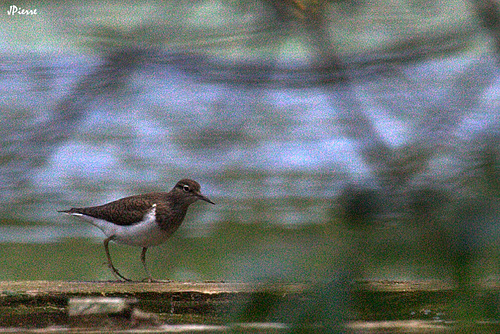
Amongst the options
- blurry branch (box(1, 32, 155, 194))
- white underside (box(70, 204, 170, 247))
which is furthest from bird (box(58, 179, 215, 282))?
blurry branch (box(1, 32, 155, 194))

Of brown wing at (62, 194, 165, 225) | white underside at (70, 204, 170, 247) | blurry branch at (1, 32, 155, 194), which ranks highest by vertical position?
blurry branch at (1, 32, 155, 194)

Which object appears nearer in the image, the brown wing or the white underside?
the white underside

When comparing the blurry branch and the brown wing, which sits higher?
the blurry branch

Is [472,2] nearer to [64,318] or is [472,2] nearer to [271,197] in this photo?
[271,197]

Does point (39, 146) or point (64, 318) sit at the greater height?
point (39, 146)

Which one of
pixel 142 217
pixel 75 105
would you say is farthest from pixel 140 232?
pixel 75 105

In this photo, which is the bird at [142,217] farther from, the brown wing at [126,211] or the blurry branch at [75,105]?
the blurry branch at [75,105]

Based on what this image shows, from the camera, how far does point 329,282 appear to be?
1.25 ft

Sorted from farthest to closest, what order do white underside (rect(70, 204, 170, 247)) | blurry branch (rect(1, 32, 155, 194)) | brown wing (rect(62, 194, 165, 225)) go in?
1. brown wing (rect(62, 194, 165, 225))
2. white underside (rect(70, 204, 170, 247))
3. blurry branch (rect(1, 32, 155, 194))

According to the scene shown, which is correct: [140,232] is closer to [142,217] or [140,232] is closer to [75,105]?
[142,217]

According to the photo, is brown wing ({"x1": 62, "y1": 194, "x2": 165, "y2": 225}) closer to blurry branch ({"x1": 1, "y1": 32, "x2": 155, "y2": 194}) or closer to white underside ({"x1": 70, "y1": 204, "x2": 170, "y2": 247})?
white underside ({"x1": 70, "y1": 204, "x2": 170, "y2": 247})

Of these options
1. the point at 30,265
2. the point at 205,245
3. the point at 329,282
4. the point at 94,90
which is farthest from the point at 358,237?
the point at 30,265

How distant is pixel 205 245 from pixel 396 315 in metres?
0.12

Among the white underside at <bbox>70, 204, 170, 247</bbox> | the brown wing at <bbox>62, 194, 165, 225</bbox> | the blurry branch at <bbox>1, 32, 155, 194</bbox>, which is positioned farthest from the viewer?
the brown wing at <bbox>62, 194, 165, 225</bbox>
